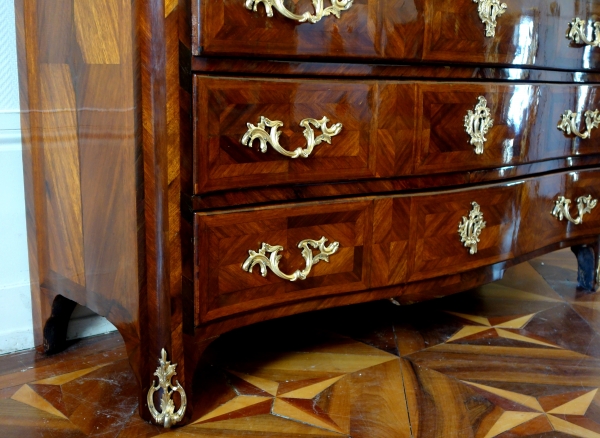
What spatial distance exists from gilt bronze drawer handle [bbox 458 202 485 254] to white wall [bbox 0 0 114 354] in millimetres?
709

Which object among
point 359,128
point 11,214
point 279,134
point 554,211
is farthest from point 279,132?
point 554,211

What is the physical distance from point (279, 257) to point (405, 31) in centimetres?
36

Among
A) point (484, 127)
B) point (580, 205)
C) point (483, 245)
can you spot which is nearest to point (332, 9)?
point (484, 127)

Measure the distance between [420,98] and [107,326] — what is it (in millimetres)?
659

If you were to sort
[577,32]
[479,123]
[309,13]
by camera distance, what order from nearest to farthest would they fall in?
[309,13], [479,123], [577,32]

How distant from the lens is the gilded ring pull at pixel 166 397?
79 centimetres

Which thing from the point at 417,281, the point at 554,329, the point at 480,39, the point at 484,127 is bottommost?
the point at 554,329

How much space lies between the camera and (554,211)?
1.21 meters

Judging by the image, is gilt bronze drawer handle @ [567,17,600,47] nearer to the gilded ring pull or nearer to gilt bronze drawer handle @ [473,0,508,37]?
gilt bronze drawer handle @ [473,0,508,37]

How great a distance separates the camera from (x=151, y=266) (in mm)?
777

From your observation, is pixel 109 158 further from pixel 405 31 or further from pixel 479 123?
pixel 479 123

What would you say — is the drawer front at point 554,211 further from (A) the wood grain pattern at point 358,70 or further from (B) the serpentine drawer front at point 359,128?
(A) the wood grain pattern at point 358,70

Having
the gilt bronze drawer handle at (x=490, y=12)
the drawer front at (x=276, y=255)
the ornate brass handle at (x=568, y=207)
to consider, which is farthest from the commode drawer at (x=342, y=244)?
the gilt bronze drawer handle at (x=490, y=12)

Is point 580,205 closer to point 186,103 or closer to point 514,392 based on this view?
point 514,392
